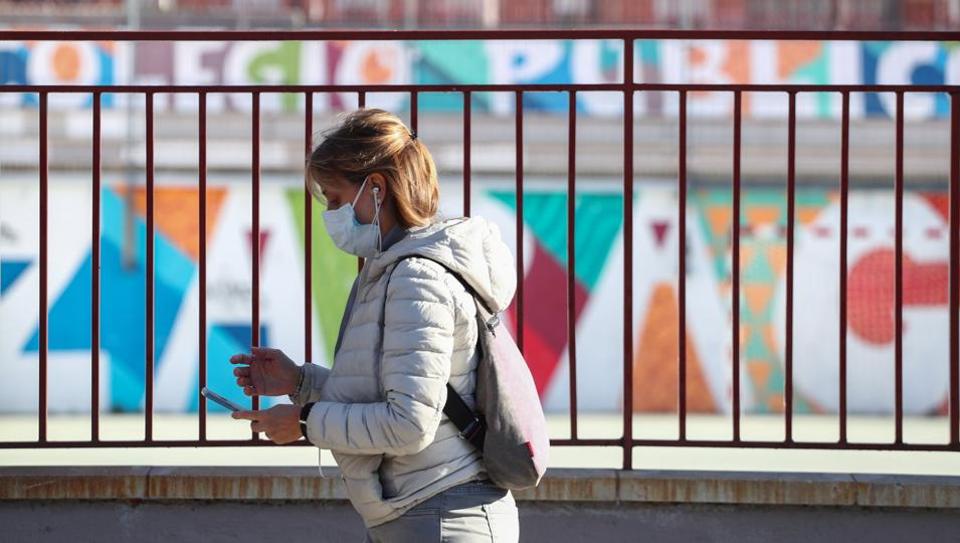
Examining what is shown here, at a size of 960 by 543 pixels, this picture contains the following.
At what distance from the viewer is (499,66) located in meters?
14.3

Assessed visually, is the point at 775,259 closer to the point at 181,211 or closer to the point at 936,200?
the point at 936,200

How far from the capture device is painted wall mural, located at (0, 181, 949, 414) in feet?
44.5

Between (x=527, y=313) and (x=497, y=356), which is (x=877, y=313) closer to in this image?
(x=527, y=313)

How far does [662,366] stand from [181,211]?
4.69 m

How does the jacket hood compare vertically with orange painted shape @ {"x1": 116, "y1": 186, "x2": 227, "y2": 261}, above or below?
below

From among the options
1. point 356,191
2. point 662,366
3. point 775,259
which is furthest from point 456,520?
point 775,259

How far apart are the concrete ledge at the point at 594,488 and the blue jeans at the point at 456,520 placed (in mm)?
1574

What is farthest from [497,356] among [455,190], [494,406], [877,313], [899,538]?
[877,313]

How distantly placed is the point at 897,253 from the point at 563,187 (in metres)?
9.07

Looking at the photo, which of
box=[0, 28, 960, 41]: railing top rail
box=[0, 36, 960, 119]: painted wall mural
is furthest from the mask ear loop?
box=[0, 36, 960, 119]: painted wall mural

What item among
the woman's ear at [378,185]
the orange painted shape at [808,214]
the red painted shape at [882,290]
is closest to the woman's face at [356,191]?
the woman's ear at [378,185]

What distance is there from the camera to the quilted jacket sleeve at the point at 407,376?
107 inches

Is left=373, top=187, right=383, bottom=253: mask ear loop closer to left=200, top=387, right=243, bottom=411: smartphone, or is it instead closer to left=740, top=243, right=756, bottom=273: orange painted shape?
left=200, top=387, right=243, bottom=411: smartphone

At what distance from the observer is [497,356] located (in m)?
2.89
